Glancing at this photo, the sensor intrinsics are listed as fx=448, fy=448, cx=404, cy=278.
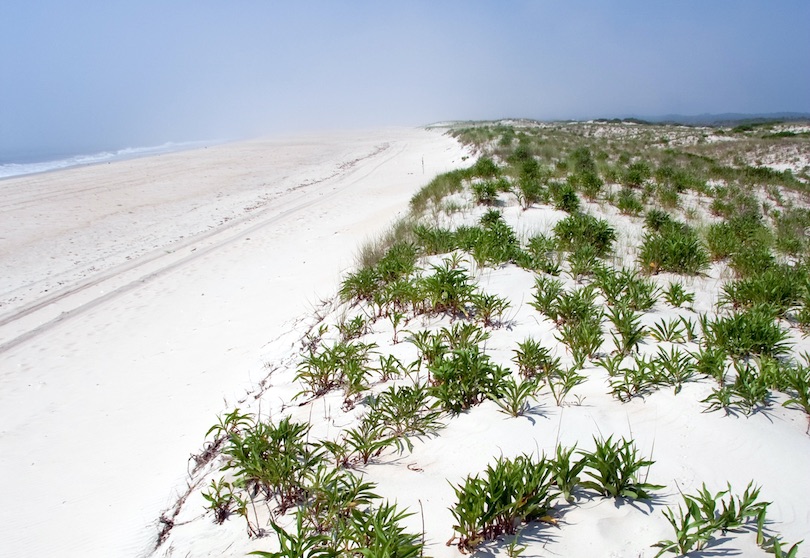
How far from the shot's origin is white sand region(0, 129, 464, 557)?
3.13 metres

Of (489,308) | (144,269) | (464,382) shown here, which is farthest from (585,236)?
(144,269)

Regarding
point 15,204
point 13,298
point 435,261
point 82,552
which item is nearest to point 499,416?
point 82,552

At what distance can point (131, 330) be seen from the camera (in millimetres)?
6105

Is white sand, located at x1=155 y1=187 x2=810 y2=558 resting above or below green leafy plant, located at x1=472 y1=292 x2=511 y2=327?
below

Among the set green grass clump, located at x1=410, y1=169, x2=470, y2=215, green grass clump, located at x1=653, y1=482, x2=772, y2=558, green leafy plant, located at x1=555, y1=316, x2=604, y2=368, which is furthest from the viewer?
green grass clump, located at x1=410, y1=169, x2=470, y2=215

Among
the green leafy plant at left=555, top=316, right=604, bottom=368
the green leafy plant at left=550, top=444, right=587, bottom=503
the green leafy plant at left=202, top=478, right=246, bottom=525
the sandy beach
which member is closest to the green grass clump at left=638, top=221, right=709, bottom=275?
the sandy beach

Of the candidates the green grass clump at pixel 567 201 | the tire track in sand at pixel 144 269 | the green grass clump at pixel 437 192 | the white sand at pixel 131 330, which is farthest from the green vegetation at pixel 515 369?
the tire track in sand at pixel 144 269

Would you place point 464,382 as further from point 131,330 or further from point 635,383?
point 131,330

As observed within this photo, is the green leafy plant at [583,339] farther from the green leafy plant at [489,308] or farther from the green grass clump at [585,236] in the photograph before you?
the green grass clump at [585,236]

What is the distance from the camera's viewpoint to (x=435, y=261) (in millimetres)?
5992

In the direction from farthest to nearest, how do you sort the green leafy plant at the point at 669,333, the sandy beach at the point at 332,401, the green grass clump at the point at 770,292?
the green grass clump at the point at 770,292 → the green leafy plant at the point at 669,333 → the sandy beach at the point at 332,401

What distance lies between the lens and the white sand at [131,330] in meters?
3.13

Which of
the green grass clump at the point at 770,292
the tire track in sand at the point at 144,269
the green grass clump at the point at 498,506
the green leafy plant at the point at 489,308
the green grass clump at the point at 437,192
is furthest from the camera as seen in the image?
the green grass clump at the point at 437,192

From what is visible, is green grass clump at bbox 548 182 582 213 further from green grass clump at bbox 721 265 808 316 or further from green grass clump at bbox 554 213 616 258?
green grass clump at bbox 721 265 808 316
